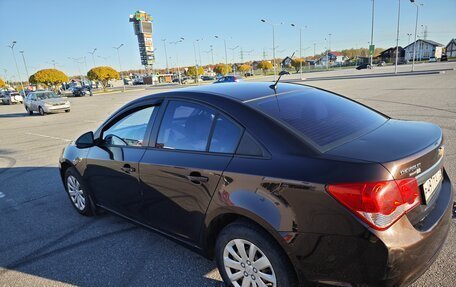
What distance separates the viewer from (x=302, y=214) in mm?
1949

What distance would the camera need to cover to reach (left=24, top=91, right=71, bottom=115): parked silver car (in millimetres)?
20531

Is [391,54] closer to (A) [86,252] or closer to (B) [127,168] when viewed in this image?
(B) [127,168]

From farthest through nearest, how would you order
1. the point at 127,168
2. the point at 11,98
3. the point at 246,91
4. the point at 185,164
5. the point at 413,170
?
the point at 11,98
the point at 127,168
the point at 246,91
the point at 185,164
the point at 413,170

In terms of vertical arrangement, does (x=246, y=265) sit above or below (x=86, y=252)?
above

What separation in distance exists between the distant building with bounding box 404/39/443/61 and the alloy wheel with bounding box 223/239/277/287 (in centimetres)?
12224

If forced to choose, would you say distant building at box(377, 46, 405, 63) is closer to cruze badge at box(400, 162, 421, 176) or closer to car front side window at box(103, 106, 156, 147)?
car front side window at box(103, 106, 156, 147)

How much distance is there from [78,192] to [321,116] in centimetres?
343

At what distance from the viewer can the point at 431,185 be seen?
2195mm

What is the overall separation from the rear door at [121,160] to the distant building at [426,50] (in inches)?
4790

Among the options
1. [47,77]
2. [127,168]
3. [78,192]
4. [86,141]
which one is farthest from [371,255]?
[47,77]

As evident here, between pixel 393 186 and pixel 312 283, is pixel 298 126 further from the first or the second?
pixel 312 283

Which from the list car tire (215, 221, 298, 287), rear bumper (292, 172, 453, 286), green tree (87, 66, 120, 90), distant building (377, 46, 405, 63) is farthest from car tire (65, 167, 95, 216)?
distant building (377, 46, 405, 63)

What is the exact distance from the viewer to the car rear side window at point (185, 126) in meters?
2.65

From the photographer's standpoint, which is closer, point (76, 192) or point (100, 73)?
point (76, 192)
